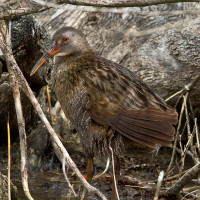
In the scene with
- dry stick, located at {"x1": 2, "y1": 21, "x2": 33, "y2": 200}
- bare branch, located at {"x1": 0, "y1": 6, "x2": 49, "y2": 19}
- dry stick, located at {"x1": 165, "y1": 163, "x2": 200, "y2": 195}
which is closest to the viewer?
dry stick, located at {"x1": 2, "y1": 21, "x2": 33, "y2": 200}

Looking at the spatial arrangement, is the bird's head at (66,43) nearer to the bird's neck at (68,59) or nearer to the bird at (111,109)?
the bird's neck at (68,59)

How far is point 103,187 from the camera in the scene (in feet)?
15.5

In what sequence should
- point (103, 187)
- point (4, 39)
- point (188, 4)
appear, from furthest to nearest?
point (188, 4)
point (103, 187)
point (4, 39)

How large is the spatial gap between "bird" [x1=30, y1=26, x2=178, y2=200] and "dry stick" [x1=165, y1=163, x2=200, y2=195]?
0.29 m

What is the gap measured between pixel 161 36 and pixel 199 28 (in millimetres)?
485

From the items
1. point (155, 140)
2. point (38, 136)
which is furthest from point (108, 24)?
point (155, 140)

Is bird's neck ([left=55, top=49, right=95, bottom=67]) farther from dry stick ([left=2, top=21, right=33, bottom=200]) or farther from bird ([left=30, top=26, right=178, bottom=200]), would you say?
dry stick ([left=2, top=21, right=33, bottom=200])

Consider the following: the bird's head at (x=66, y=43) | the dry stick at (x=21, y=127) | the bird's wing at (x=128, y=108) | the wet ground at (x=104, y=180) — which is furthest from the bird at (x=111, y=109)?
the dry stick at (x=21, y=127)

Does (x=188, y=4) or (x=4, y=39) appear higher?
(x=4, y=39)

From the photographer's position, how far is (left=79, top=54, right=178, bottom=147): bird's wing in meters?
3.56

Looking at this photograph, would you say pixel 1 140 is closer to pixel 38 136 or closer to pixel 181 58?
pixel 38 136

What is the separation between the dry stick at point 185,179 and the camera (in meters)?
3.46

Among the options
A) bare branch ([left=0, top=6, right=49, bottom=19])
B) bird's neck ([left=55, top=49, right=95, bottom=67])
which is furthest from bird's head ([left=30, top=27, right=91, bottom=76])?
bare branch ([left=0, top=6, right=49, bottom=19])

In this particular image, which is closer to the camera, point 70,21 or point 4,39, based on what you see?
point 4,39
